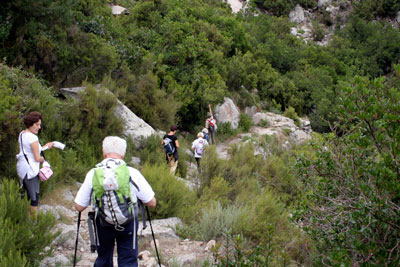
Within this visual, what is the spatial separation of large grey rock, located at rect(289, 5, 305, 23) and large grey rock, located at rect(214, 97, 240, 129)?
1298 inches

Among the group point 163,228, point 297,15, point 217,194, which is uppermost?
point 297,15

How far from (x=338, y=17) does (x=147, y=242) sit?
5022 centimetres

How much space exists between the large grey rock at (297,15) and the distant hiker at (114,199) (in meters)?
49.0

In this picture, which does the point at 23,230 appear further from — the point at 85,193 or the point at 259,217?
the point at 259,217

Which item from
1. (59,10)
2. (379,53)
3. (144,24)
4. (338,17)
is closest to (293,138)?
(144,24)

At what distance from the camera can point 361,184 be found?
3611 millimetres

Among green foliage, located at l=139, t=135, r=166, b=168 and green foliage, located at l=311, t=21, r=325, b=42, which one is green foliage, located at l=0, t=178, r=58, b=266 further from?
green foliage, located at l=311, t=21, r=325, b=42

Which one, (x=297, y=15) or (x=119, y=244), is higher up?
(x=297, y=15)

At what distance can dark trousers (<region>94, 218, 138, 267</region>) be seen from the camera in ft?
10.9

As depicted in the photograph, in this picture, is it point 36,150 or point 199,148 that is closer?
point 36,150

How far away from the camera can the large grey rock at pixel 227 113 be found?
62.0 ft

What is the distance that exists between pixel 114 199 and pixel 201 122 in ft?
47.3

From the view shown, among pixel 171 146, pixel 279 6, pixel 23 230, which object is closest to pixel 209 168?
pixel 171 146

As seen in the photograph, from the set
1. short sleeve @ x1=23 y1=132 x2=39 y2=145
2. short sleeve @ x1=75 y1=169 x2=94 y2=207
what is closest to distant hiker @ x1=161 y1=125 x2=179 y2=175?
short sleeve @ x1=23 y1=132 x2=39 y2=145
